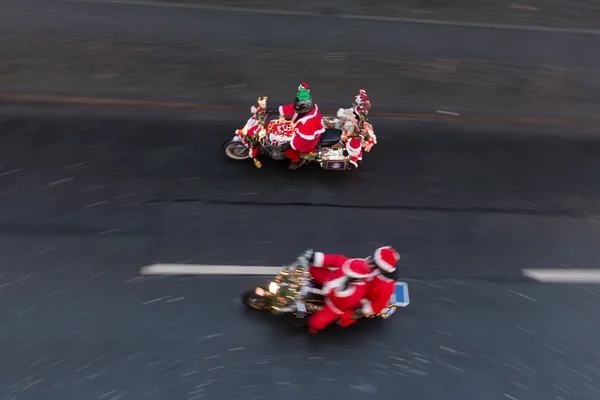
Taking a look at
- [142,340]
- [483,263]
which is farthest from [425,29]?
[142,340]

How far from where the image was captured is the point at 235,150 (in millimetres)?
7789

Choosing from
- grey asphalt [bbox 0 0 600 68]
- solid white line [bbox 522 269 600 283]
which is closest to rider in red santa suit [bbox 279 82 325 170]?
grey asphalt [bbox 0 0 600 68]

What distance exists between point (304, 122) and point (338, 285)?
8.69 ft

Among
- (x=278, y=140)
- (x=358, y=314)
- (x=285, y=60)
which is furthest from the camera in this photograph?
(x=285, y=60)

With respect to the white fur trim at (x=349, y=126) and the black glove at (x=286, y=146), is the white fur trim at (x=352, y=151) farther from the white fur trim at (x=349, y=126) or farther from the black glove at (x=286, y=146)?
the black glove at (x=286, y=146)

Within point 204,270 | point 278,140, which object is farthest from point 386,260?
point 278,140

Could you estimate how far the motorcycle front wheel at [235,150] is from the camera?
775cm

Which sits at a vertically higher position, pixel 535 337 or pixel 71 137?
pixel 71 137

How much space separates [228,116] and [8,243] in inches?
157

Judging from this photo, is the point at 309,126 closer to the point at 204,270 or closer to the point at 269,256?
the point at 269,256

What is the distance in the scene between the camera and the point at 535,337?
6.43m

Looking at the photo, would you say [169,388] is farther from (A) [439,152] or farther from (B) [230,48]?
(B) [230,48]

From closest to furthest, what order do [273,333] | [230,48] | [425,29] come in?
[273,333] → [230,48] → [425,29]

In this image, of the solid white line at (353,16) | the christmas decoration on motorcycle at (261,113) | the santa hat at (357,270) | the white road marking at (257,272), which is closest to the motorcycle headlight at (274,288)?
the white road marking at (257,272)
